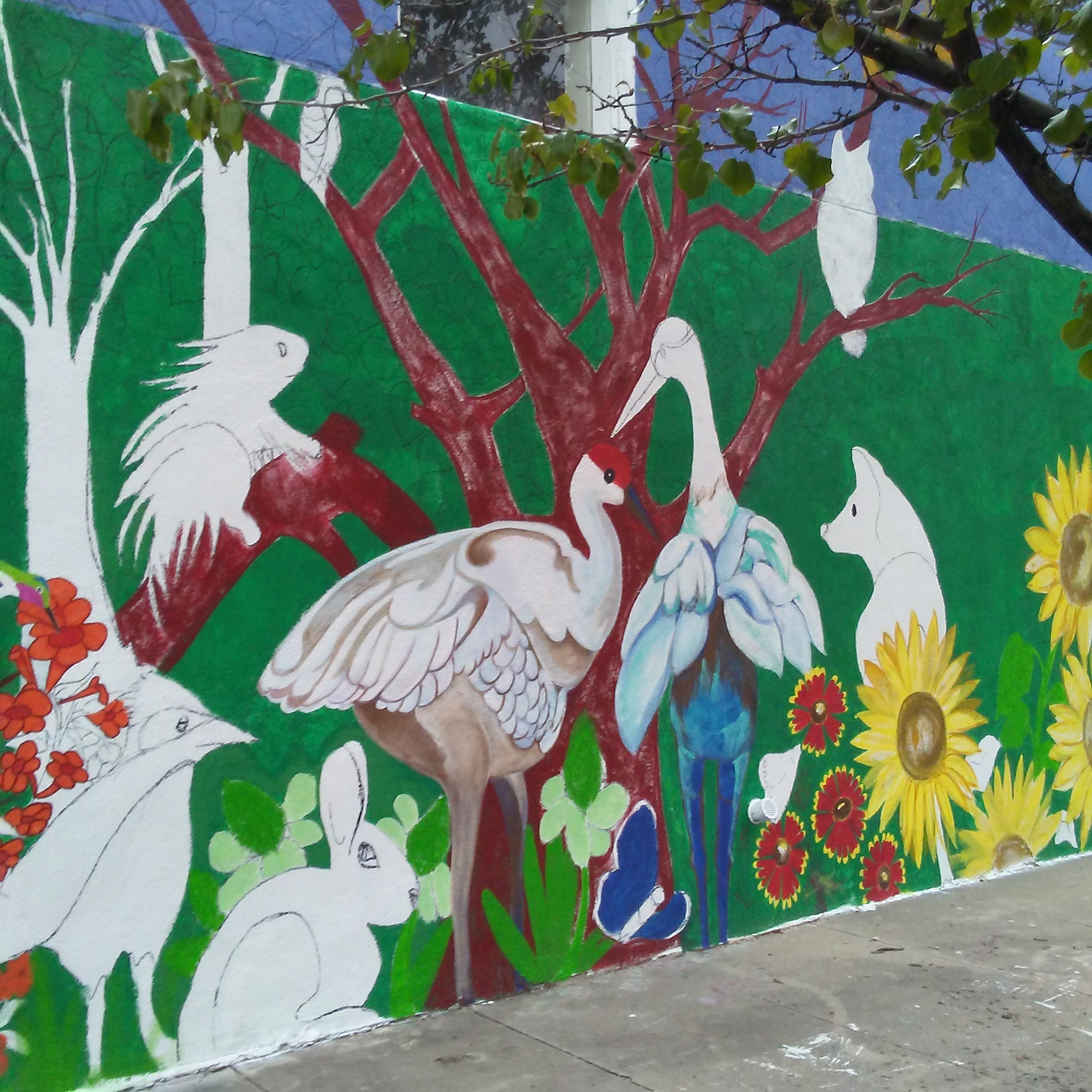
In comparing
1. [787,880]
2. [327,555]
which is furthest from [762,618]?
[327,555]

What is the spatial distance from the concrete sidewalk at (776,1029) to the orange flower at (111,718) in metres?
1.15

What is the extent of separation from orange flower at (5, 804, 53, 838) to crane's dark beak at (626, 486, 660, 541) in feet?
8.61

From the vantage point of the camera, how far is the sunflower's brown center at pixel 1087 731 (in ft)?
24.6

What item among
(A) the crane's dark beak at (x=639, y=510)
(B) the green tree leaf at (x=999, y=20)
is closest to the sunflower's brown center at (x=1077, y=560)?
(A) the crane's dark beak at (x=639, y=510)

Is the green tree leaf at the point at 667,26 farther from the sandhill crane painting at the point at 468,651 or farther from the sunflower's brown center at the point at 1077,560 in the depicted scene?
the sunflower's brown center at the point at 1077,560

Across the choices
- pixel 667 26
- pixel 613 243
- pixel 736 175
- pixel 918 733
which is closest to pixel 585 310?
pixel 613 243

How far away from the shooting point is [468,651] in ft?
15.5

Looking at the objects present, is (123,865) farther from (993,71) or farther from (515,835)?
(993,71)

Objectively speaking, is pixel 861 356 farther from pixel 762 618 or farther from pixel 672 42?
pixel 672 42

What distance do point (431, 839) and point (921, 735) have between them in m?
3.12

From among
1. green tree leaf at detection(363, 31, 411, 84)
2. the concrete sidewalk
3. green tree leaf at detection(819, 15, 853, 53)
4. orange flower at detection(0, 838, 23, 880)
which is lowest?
the concrete sidewalk

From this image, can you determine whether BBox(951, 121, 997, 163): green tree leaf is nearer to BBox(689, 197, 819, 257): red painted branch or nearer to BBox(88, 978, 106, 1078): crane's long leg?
BBox(689, 197, 819, 257): red painted branch

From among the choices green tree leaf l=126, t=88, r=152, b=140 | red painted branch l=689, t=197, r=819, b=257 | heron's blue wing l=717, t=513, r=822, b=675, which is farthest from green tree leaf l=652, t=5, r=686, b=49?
heron's blue wing l=717, t=513, r=822, b=675

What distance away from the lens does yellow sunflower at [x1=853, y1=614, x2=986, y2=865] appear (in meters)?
6.28
